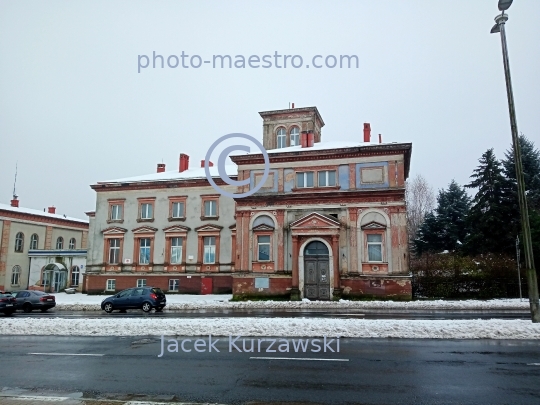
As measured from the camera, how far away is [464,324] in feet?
46.8

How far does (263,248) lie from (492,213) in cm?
2163

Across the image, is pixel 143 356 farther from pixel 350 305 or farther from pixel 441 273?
pixel 441 273

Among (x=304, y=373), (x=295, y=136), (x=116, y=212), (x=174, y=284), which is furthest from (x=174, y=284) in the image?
(x=304, y=373)

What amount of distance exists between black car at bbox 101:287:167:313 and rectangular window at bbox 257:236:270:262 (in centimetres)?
857

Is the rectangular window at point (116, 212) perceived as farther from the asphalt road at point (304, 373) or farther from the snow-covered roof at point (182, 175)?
the asphalt road at point (304, 373)

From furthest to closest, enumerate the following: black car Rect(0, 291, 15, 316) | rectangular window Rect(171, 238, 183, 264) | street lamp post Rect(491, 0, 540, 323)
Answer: rectangular window Rect(171, 238, 183, 264), black car Rect(0, 291, 15, 316), street lamp post Rect(491, 0, 540, 323)

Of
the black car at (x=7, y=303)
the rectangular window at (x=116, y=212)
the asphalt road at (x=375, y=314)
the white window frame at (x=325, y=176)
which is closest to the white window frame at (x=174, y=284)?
the rectangular window at (x=116, y=212)

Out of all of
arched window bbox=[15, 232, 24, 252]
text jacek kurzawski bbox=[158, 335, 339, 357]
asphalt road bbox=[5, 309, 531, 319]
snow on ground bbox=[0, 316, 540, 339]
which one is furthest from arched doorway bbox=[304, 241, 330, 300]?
arched window bbox=[15, 232, 24, 252]

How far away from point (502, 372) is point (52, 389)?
29.1ft

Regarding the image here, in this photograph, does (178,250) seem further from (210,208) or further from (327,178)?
(327,178)

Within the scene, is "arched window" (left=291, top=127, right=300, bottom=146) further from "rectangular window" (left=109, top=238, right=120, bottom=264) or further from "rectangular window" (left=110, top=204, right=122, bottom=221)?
"rectangular window" (left=109, top=238, right=120, bottom=264)

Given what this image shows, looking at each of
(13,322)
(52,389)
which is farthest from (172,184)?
(52,389)

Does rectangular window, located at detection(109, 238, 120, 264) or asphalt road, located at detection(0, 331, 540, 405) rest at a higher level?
rectangular window, located at detection(109, 238, 120, 264)

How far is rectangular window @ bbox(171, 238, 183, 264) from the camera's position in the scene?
38656 millimetres
